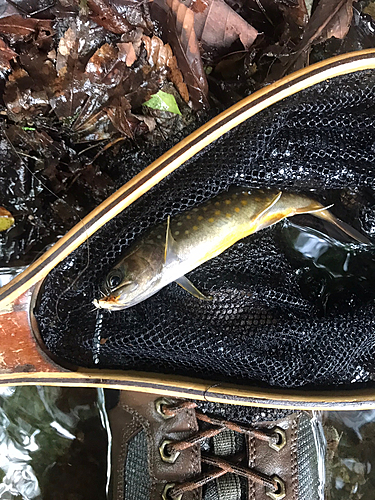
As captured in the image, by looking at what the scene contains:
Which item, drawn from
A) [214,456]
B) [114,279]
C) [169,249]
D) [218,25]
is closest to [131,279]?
[114,279]

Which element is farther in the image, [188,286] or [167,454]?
[167,454]

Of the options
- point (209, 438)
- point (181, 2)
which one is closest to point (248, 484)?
point (209, 438)

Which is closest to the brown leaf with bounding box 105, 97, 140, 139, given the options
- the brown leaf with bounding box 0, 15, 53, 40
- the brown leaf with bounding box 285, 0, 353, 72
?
the brown leaf with bounding box 0, 15, 53, 40

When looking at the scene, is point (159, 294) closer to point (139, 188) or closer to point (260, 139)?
point (139, 188)

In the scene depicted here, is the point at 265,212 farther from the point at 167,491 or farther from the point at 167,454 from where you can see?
the point at 167,491

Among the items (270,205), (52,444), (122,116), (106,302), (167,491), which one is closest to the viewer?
(106,302)

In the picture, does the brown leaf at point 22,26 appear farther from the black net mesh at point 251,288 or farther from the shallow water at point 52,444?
the shallow water at point 52,444

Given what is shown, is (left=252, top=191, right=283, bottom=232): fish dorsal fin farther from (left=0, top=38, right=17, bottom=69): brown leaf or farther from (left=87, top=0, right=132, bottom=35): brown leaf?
(left=0, top=38, right=17, bottom=69): brown leaf

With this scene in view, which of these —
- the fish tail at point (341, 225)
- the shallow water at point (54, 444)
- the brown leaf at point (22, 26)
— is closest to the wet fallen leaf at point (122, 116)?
the brown leaf at point (22, 26)
